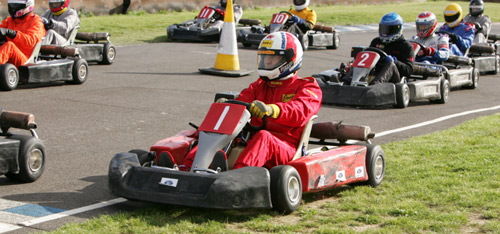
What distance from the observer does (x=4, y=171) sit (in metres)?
5.41

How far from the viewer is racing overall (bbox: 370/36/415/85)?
10.1 metres

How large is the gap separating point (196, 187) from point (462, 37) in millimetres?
10127

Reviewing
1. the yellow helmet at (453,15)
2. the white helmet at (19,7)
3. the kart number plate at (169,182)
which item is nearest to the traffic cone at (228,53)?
the white helmet at (19,7)

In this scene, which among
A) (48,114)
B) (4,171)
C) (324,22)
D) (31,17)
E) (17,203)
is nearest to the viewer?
(17,203)

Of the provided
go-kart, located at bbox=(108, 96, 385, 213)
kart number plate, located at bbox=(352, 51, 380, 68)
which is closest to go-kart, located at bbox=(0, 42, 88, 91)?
kart number plate, located at bbox=(352, 51, 380, 68)

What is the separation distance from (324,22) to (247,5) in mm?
3862

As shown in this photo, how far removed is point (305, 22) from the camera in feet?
53.3

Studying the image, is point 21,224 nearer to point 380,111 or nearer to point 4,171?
point 4,171

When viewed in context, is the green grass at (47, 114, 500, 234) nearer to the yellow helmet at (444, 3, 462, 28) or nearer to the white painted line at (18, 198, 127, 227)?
the white painted line at (18, 198, 127, 227)

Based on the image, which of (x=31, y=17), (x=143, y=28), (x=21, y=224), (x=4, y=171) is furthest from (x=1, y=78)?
(x=143, y=28)

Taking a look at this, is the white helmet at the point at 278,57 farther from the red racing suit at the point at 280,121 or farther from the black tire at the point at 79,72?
the black tire at the point at 79,72

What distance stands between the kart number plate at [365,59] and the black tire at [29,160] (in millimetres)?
5414

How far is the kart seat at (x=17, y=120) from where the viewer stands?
225 inches

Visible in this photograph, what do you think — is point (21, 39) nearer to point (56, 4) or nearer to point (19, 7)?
point (19, 7)
